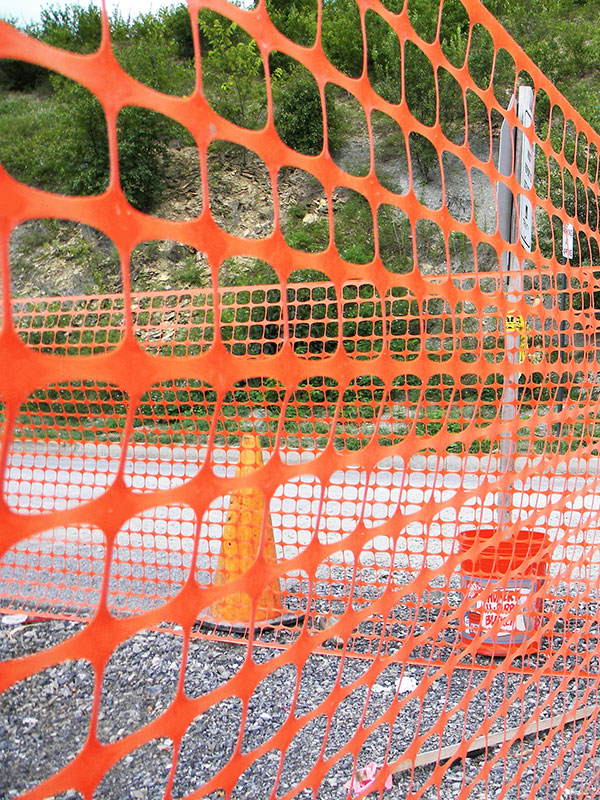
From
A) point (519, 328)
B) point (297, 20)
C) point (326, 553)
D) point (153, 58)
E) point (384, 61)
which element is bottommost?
point (326, 553)

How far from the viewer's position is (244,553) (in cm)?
457

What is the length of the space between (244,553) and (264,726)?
1488 millimetres

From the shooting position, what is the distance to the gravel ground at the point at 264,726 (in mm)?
2719

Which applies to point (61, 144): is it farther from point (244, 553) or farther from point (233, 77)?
point (244, 553)

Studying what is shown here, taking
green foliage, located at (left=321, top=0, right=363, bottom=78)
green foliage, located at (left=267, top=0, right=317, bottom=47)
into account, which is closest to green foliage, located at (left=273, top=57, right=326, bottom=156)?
green foliage, located at (left=321, top=0, right=363, bottom=78)

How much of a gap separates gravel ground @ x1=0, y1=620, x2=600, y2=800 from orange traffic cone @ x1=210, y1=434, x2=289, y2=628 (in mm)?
223

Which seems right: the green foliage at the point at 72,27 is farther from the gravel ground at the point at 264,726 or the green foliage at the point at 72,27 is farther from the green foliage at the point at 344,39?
the gravel ground at the point at 264,726

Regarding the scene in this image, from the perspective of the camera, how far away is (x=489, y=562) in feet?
12.9

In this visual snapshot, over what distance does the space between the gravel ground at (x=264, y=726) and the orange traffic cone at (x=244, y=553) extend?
223 millimetres

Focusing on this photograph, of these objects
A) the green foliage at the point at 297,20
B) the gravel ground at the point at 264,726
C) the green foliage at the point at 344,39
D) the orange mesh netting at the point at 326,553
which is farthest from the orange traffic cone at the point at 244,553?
the green foliage at the point at 297,20

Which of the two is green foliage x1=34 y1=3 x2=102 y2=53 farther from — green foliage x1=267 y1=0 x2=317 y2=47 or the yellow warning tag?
the yellow warning tag

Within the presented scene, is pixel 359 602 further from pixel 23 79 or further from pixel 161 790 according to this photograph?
pixel 23 79

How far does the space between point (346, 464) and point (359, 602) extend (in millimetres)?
3310

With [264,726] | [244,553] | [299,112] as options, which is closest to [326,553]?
[264,726]
